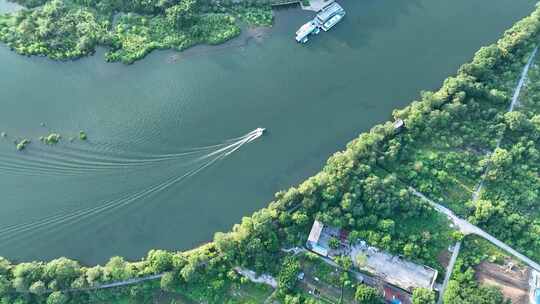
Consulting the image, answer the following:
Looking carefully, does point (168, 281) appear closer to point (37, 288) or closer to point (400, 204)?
point (37, 288)

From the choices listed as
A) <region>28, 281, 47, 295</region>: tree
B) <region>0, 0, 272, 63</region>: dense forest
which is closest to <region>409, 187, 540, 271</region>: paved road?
<region>0, 0, 272, 63</region>: dense forest

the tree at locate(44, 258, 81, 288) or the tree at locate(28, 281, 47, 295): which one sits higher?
the tree at locate(44, 258, 81, 288)

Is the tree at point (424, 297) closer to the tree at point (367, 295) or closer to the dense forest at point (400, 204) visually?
the dense forest at point (400, 204)

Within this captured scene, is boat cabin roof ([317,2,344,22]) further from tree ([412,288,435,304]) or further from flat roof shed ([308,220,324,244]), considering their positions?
tree ([412,288,435,304])

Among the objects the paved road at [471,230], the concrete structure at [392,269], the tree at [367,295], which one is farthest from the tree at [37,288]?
the paved road at [471,230]

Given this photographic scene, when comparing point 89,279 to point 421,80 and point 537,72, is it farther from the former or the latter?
point 537,72

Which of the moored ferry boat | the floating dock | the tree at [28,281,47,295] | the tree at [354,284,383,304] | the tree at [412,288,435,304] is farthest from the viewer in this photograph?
the moored ferry boat

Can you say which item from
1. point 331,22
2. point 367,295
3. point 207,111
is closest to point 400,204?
point 367,295
